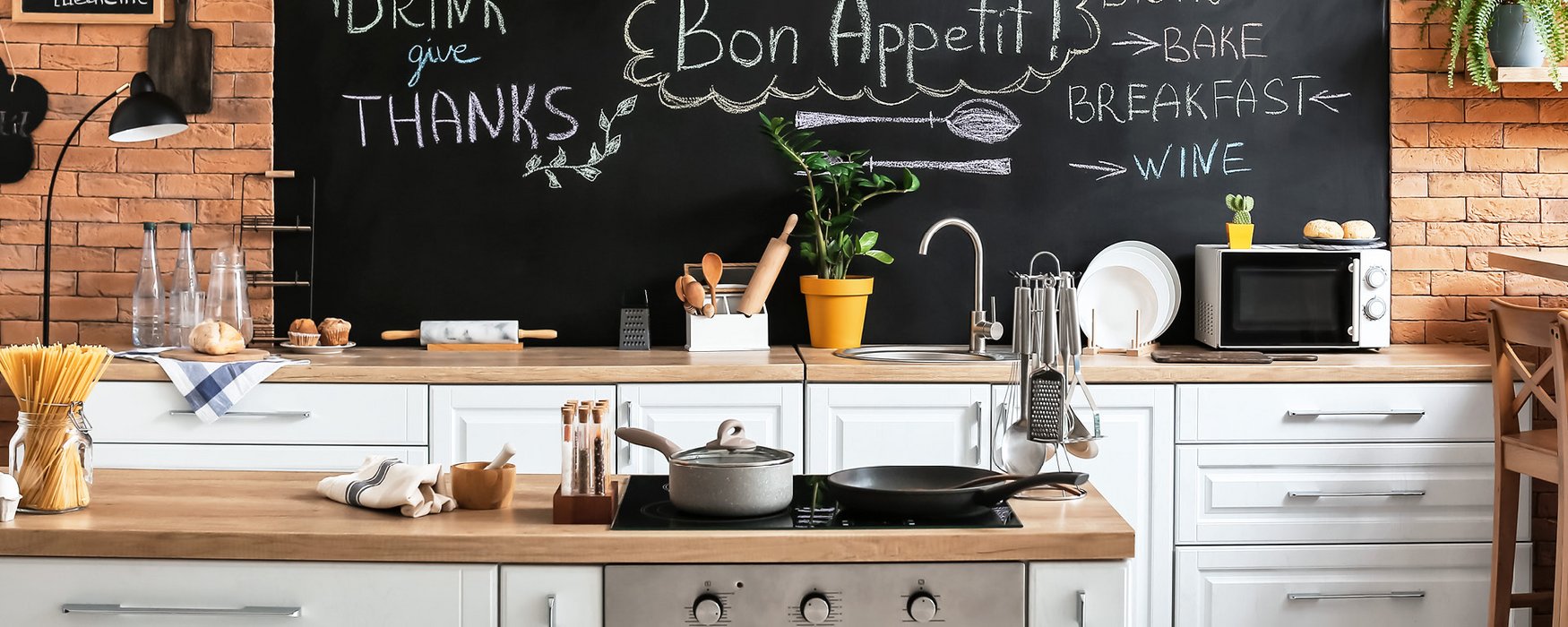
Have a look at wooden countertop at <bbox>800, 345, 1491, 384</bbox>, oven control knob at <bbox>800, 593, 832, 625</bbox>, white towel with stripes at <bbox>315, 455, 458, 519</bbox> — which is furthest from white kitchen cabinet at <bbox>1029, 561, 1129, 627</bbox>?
wooden countertop at <bbox>800, 345, 1491, 384</bbox>

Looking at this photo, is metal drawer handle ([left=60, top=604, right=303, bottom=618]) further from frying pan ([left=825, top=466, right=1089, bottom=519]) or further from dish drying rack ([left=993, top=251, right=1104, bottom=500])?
dish drying rack ([left=993, top=251, right=1104, bottom=500])

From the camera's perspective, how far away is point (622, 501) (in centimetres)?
193

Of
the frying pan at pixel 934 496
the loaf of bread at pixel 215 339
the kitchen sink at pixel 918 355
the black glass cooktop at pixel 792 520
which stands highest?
the loaf of bread at pixel 215 339

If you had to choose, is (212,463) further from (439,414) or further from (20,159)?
(20,159)

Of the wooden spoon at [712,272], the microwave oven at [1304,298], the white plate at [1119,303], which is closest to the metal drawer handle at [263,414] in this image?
the wooden spoon at [712,272]

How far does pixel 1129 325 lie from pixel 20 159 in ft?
11.1

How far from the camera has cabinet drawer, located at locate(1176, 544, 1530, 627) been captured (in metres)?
3.41

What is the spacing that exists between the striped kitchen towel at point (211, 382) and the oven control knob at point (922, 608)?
2230 millimetres

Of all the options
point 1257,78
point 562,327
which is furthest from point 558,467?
Result: point 1257,78

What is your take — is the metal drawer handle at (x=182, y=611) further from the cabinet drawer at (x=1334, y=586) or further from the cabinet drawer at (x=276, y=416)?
the cabinet drawer at (x=1334, y=586)

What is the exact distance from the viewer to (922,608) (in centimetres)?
172

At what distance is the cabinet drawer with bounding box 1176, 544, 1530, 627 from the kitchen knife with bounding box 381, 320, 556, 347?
1.95 meters

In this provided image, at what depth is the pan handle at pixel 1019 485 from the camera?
1.79 m

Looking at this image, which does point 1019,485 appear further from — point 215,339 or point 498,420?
point 215,339
